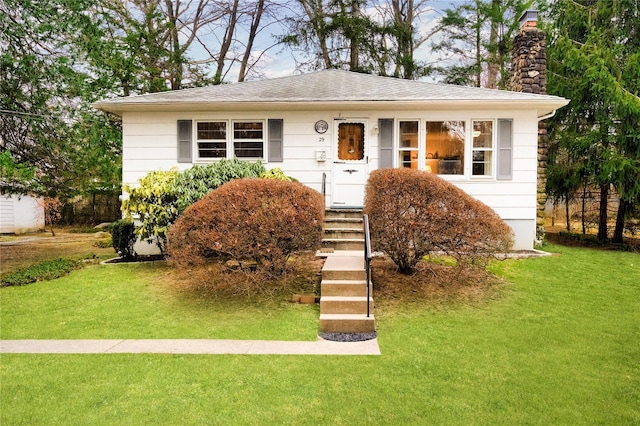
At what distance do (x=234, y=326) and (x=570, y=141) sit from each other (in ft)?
38.0

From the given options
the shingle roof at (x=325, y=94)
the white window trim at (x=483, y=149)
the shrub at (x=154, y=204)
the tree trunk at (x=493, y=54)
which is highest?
the tree trunk at (x=493, y=54)

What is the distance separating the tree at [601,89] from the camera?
37.2 ft

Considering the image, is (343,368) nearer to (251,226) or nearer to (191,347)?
(191,347)

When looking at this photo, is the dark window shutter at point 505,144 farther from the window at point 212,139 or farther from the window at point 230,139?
the window at point 212,139

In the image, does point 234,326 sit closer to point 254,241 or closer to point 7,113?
point 254,241

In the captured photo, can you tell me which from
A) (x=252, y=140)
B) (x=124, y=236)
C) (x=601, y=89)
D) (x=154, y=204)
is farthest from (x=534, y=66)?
(x=124, y=236)

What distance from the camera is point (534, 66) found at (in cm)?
1168

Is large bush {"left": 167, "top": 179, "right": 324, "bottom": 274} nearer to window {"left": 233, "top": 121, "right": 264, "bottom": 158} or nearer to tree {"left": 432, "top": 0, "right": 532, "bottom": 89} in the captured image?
window {"left": 233, "top": 121, "right": 264, "bottom": 158}

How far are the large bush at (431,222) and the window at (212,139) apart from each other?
4982mm

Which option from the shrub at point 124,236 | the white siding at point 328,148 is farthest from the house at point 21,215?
the shrub at point 124,236

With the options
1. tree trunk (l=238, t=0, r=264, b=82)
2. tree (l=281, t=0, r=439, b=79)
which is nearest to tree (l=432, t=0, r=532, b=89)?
tree (l=281, t=0, r=439, b=79)

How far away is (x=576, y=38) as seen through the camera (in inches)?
520

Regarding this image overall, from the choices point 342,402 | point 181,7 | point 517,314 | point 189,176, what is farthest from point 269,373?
point 181,7

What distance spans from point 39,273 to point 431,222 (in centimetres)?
755
